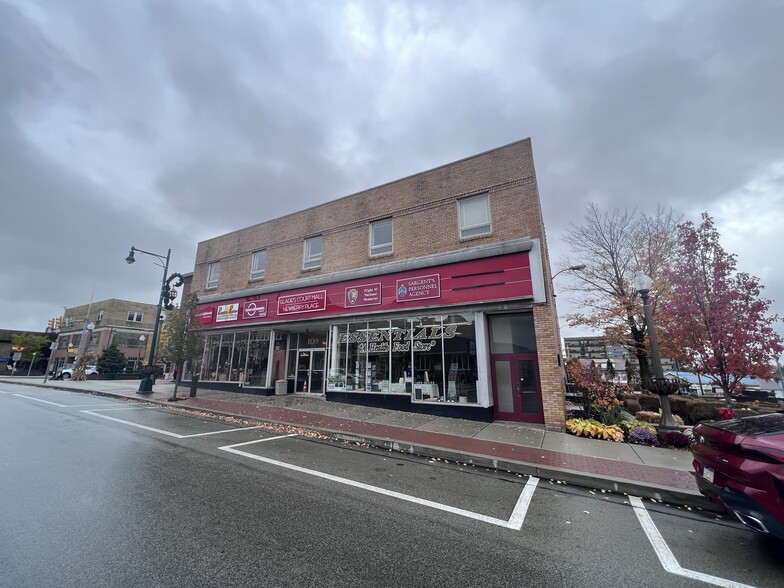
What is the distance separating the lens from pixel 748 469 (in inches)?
139

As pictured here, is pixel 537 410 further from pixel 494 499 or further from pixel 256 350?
pixel 256 350

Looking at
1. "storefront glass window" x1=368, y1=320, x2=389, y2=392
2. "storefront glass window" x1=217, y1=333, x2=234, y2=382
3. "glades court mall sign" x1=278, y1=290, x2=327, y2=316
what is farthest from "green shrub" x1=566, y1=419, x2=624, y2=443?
"storefront glass window" x1=217, y1=333, x2=234, y2=382

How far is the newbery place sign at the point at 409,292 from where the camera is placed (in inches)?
445

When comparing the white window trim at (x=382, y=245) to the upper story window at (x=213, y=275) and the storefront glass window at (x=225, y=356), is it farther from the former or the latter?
the upper story window at (x=213, y=275)

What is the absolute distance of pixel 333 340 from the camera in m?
15.2

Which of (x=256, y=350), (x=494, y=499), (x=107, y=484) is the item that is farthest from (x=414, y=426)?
(x=256, y=350)

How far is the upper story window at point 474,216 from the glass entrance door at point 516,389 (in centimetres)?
479

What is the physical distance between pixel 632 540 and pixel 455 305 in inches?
329

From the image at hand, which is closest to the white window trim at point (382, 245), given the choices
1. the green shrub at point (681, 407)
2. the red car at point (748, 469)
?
the red car at point (748, 469)

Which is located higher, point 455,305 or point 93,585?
point 455,305

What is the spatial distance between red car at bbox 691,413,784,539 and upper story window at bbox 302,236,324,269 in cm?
1531

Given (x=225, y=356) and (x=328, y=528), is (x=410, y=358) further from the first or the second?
(x=225, y=356)

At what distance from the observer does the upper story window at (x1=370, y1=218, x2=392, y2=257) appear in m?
14.9

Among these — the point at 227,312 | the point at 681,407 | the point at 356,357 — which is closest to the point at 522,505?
the point at 356,357
